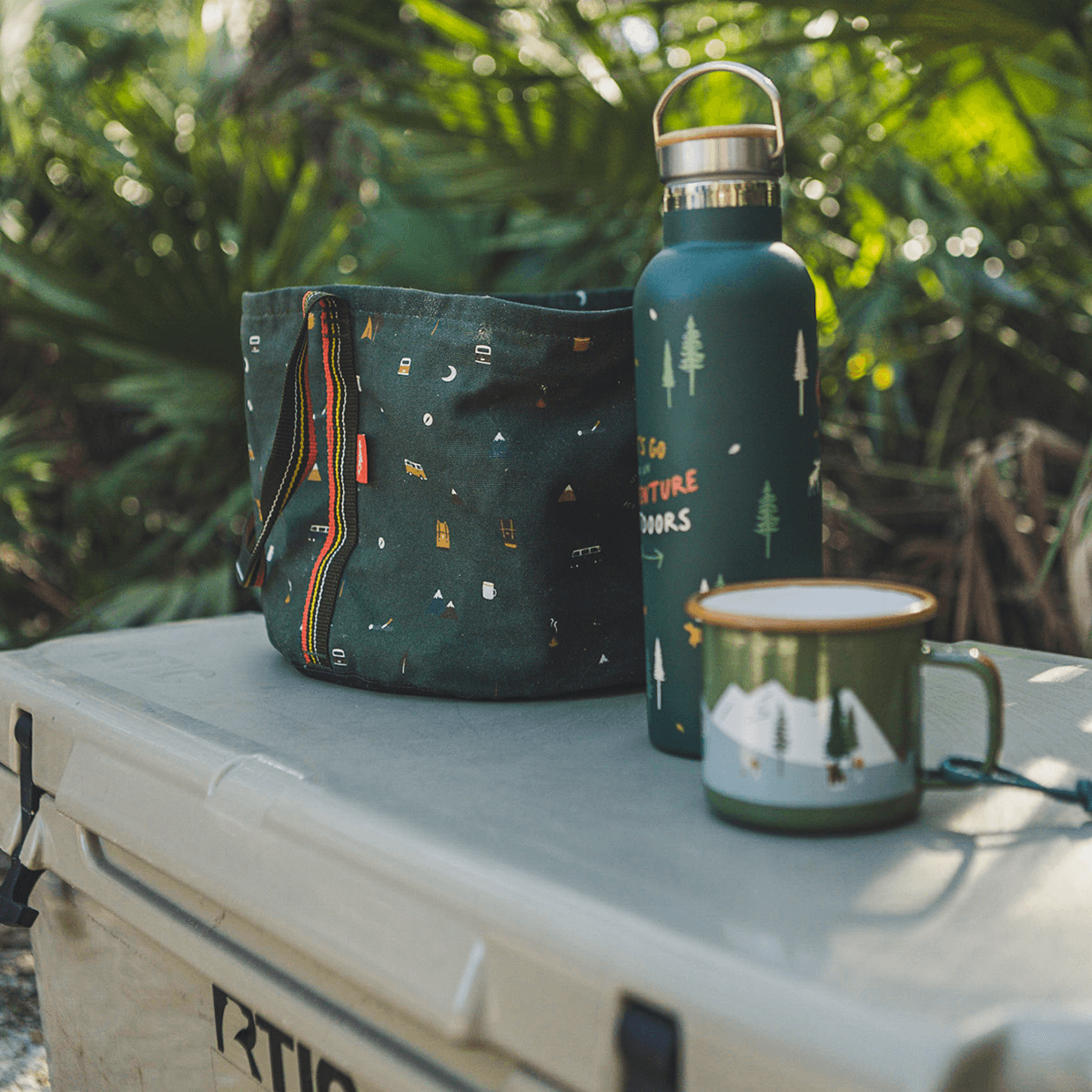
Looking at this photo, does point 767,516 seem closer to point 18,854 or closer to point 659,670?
point 659,670

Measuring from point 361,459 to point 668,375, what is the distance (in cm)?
26

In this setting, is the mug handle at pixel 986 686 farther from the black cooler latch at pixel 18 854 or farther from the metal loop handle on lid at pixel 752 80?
the black cooler latch at pixel 18 854

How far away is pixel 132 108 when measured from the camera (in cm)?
195

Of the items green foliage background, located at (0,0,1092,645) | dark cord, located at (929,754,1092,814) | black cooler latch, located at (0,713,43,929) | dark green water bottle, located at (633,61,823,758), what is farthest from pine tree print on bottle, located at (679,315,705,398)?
green foliage background, located at (0,0,1092,645)

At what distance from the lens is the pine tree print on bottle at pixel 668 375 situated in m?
0.56

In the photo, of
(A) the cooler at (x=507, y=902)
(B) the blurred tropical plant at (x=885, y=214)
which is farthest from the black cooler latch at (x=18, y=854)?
(B) the blurred tropical plant at (x=885, y=214)

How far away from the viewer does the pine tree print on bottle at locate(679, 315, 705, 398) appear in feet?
1.80

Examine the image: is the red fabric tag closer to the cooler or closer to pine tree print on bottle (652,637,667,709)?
the cooler

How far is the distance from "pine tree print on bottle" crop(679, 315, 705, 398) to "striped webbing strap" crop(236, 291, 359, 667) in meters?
0.27

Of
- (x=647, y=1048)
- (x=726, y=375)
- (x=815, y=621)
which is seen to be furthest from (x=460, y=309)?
(x=647, y=1048)

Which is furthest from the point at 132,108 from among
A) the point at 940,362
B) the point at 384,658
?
the point at 384,658

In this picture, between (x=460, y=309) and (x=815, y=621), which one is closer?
(x=815, y=621)

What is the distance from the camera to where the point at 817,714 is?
45 centimetres

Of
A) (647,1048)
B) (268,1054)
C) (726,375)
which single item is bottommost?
(268,1054)
